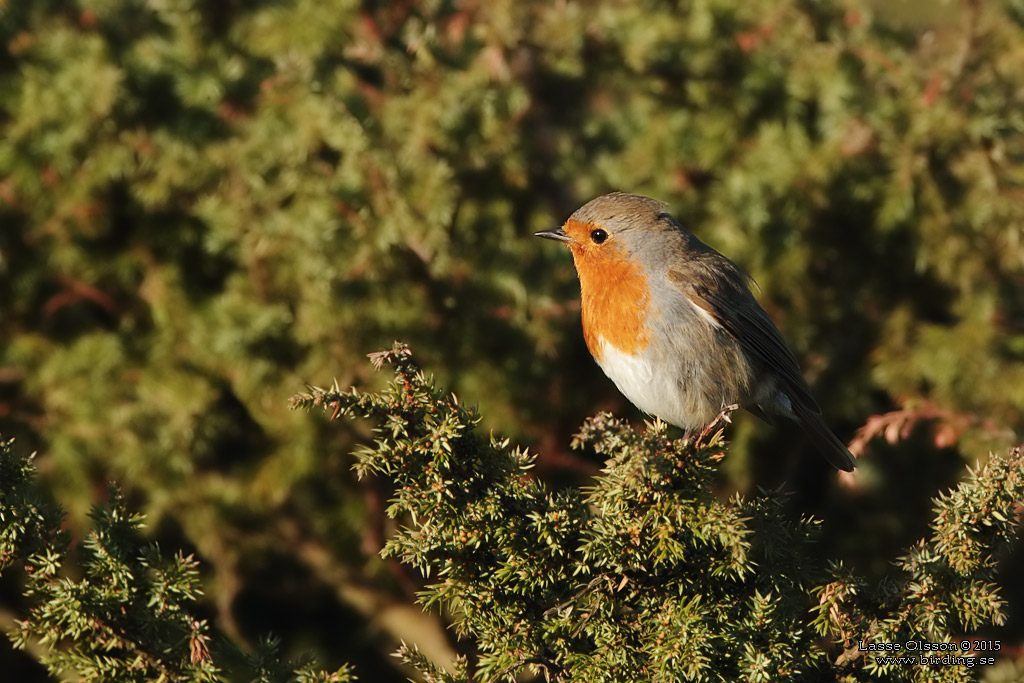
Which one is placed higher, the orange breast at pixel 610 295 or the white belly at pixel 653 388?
the orange breast at pixel 610 295

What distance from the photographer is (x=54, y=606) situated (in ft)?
7.55

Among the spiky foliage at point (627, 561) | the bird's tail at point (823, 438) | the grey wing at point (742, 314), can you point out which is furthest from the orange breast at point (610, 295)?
the spiky foliage at point (627, 561)

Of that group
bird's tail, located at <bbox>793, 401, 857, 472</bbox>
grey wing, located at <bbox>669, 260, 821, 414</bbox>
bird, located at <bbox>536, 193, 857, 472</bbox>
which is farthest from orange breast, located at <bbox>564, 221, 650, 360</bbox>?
bird's tail, located at <bbox>793, 401, 857, 472</bbox>

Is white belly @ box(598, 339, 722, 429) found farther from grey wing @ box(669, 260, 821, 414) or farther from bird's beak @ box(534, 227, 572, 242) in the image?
bird's beak @ box(534, 227, 572, 242)

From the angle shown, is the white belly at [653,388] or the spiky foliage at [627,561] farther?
the white belly at [653,388]

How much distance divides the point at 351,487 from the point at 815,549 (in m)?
2.09

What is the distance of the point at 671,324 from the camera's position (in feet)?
12.5

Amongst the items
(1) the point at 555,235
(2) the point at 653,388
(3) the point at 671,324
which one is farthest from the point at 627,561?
(1) the point at 555,235

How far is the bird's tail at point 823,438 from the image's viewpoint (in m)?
4.03

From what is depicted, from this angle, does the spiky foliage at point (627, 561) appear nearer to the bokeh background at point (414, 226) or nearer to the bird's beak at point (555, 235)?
the bokeh background at point (414, 226)

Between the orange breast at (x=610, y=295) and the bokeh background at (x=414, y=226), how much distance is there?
198 mm

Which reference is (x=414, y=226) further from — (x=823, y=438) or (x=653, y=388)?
(x=823, y=438)

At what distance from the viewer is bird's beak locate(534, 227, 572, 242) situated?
3.87 meters

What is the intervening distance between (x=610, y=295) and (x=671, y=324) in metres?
0.25
